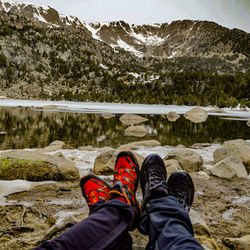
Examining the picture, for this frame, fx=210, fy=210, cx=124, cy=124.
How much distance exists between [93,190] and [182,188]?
1.18 m

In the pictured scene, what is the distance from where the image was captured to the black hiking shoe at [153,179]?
89.7 inches

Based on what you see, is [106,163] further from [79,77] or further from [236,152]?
[79,77]

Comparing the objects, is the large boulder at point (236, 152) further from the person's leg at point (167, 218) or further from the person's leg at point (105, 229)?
the person's leg at point (105, 229)

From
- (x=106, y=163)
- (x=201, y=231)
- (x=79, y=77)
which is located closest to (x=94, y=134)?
(x=106, y=163)

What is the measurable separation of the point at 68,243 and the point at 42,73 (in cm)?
11352

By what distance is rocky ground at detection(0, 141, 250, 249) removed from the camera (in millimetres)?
1957

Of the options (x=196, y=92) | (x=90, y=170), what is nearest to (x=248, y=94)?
(x=196, y=92)

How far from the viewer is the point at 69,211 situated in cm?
287

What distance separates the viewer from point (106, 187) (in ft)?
8.22

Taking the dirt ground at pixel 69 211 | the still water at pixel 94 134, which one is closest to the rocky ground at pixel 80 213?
the dirt ground at pixel 69 211

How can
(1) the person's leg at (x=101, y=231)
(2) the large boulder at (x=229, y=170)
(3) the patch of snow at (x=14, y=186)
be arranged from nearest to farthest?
(1) the person's leg at (x=101, y=231), (3) the patch of snow at (x=14, y=186), (2) the large boulder at (x=229, y=170)

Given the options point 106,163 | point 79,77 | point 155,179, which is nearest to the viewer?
point 155,179

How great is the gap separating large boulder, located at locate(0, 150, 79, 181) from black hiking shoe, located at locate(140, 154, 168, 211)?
1.78m

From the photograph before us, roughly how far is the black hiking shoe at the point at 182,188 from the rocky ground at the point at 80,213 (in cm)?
19
